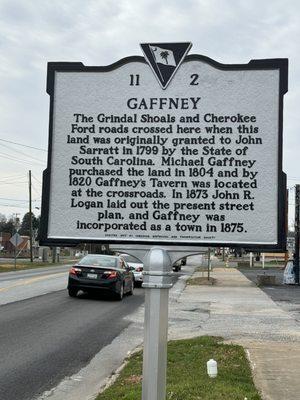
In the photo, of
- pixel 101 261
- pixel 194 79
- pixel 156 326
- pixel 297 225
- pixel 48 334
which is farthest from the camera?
pixel 297 225

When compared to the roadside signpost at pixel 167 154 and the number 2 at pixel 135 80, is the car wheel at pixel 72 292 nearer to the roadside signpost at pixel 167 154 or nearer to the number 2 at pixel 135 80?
the roadside signpost at pixel 167 154

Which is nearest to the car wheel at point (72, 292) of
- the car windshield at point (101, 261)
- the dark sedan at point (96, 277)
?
the dark sedan at point (96, 277)

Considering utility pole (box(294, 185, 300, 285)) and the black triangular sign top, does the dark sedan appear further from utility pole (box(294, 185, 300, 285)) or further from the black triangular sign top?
utility pole (box(294, 185, 300, 285))

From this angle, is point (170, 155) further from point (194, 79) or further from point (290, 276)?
point (290, 276)

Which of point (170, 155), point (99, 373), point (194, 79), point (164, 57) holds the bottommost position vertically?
point (99, 373)

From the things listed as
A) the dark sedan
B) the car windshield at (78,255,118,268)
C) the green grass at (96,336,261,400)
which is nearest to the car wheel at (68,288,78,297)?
the dark sedan

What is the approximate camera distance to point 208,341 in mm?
10062

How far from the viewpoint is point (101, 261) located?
18.6 m

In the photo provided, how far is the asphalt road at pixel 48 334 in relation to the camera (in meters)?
7.59

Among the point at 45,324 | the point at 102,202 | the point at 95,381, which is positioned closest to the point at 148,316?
the point at 102,202

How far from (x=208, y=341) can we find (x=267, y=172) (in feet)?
21.6

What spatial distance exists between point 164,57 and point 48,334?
7962 millimetres

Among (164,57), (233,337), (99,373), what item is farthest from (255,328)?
(164,57)

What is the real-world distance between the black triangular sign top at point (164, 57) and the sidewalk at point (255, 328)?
12.7 ft
